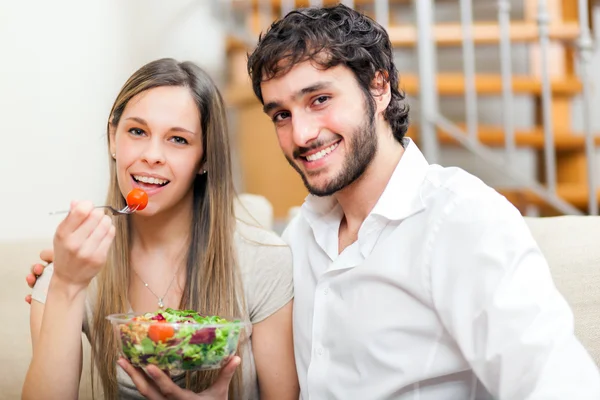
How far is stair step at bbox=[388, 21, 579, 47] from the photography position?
3.21 meters

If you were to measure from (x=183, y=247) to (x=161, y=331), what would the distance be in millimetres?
575

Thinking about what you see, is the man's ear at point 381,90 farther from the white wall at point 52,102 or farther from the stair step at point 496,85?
the stair step at point 496,85

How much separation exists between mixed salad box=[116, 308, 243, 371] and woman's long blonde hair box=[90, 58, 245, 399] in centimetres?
36

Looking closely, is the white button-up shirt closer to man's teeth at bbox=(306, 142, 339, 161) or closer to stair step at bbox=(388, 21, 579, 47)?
man's teeth at bbox=(306, 142, 339, 161)

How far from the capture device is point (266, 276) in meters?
1.57

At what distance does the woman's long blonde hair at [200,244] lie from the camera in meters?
1.55

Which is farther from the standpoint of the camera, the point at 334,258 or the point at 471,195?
the point at 334,258

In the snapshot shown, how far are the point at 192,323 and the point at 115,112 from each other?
2.12 feet

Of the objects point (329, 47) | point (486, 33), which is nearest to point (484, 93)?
point (486, 33)

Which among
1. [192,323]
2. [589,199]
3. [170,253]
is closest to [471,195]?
[192,323]


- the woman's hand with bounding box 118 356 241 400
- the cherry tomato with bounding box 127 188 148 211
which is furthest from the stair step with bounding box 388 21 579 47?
the woman's hand with bounding box 118 356 241 400

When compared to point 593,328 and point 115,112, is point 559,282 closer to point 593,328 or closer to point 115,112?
point 593,328

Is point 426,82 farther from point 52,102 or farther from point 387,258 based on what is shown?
point 387,258

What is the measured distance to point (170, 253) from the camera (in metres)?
1.66
